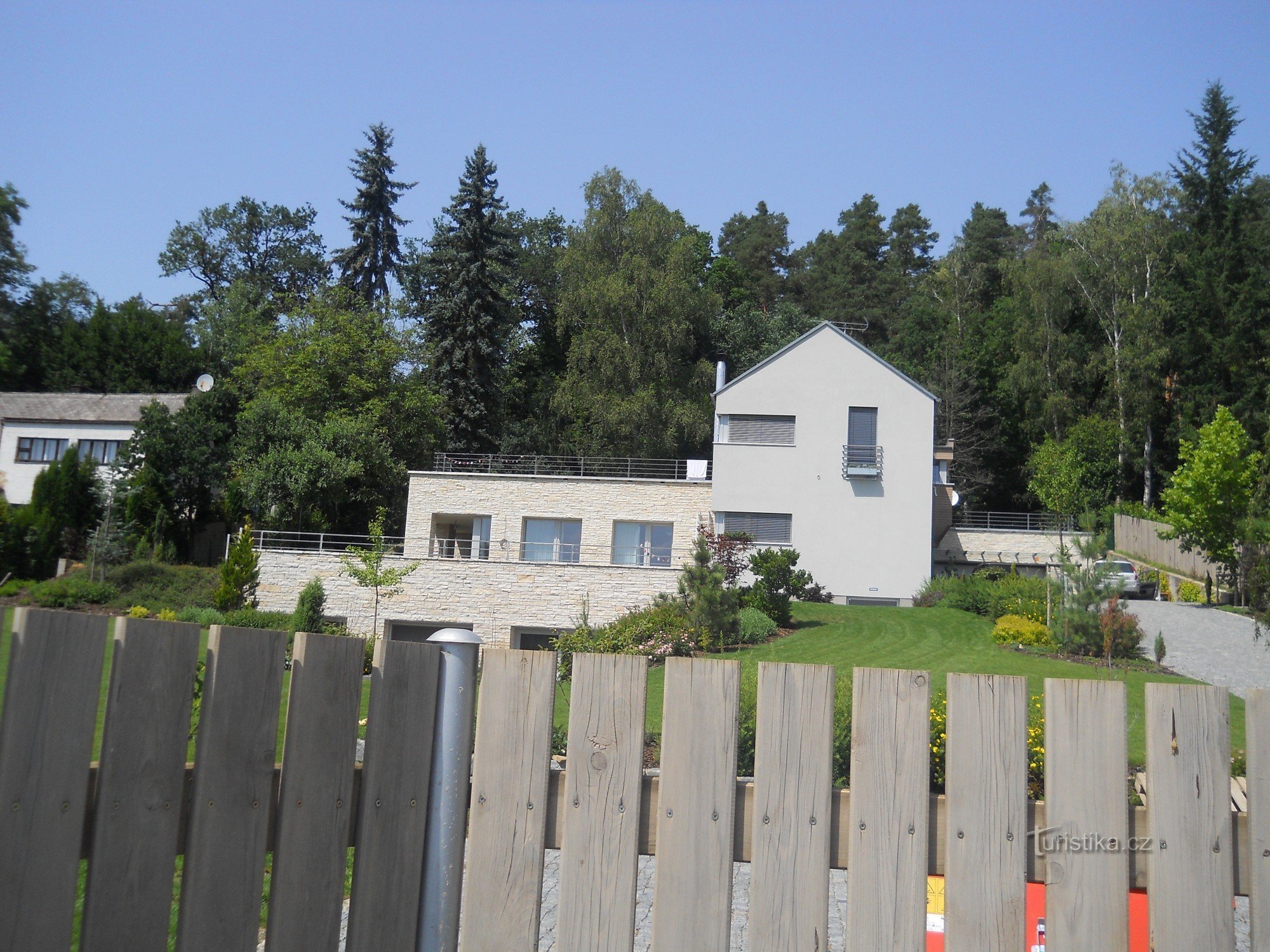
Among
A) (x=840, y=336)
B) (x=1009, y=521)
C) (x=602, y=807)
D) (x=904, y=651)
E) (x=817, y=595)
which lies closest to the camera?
(x=602, y=807)

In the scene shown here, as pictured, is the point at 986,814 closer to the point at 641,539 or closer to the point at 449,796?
the point at 449,796

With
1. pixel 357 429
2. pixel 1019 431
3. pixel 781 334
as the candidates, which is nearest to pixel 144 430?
pixel 357 429

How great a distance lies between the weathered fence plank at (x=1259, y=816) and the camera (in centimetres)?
210

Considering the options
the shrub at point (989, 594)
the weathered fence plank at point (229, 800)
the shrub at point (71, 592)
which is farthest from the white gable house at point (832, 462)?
the weathered fence plank at point (229, 800)

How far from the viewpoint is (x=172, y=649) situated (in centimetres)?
209

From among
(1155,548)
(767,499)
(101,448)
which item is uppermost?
(101,448)

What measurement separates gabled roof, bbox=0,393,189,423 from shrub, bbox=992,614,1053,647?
3460 centimetres

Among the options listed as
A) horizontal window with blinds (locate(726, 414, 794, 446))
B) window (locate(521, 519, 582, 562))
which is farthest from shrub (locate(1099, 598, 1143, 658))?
window (locate(521, 519, 582, 562))

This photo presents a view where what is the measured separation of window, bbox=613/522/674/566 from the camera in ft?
100

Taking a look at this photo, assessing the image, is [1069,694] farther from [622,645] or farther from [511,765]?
[622,645]

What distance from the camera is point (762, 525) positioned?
30.3 metres

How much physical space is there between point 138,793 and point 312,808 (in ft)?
1.21

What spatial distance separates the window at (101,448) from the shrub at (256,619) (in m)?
19.8

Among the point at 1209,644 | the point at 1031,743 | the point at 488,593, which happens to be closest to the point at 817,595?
the point at 488,593
